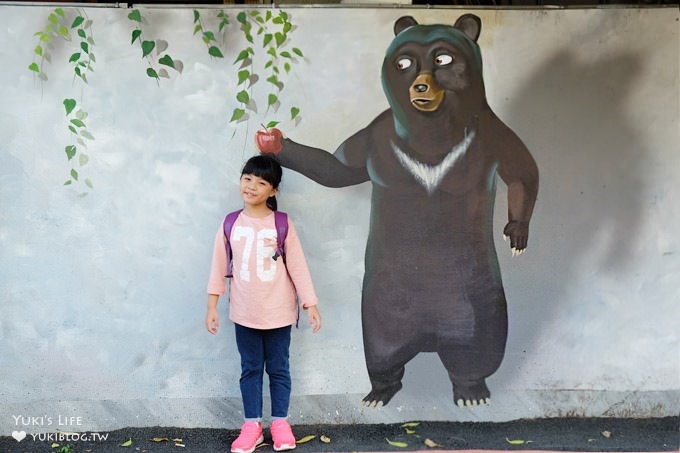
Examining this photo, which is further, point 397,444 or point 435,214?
point 435,214

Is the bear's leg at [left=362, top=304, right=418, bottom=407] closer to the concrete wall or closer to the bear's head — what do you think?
the concrete wall

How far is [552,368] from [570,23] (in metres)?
2.06

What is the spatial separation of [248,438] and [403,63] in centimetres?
230

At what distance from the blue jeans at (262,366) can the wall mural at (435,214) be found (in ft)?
1.87

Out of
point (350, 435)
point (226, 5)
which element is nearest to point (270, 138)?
point (226, 5)

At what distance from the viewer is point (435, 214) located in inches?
167

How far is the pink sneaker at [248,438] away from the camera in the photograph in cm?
394

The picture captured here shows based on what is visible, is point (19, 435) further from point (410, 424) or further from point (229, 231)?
point (410, 424)

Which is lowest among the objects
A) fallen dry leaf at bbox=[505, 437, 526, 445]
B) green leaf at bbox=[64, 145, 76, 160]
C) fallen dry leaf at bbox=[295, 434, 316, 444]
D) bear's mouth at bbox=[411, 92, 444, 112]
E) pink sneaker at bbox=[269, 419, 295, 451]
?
fallen dry leaf at bbox=[505, 437, 526, 445]

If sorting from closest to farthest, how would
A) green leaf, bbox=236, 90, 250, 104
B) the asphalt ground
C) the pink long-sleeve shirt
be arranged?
the pink long-sleeve shirt, the asphalt ground, green leaf, bbox=236, 90, 250, 104

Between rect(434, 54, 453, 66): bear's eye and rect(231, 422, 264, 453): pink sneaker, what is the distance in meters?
2.31

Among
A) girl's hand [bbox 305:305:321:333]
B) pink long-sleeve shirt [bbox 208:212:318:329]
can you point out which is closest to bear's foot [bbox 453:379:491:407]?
girl's hand [bbox 305:305:321:333]

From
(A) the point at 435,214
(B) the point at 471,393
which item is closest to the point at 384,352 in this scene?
(B) the point at 471,393

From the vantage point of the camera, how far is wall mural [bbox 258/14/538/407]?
4223 millimetres
